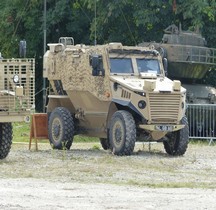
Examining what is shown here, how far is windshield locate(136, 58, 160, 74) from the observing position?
1016 inches

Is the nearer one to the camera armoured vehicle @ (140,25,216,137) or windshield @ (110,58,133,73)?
windshield @ (110,58,133,73)

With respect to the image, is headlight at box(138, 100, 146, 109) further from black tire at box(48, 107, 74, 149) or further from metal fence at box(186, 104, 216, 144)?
metal fence at box(186, 104, 216, 144)

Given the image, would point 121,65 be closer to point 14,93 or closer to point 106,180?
point 14,93

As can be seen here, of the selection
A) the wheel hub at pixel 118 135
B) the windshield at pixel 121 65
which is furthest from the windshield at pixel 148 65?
the wheel hub at pixel 118 135

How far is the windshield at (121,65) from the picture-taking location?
1004 inches

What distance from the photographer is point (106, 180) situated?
18766 mm

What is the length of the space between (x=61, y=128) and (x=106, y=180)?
25.4ft

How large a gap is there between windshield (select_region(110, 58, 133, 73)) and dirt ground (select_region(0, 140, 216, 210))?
6.31 ft

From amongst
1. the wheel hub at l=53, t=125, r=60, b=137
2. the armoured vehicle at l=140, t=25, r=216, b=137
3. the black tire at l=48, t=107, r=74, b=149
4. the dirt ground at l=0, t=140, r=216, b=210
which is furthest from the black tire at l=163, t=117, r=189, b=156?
the armoured vehicle at l=140, t=25, r=216, b=137

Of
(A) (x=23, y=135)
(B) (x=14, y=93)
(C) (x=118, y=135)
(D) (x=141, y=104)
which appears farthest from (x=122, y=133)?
(A) (x=23, y=135)

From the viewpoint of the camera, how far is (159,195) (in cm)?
1627

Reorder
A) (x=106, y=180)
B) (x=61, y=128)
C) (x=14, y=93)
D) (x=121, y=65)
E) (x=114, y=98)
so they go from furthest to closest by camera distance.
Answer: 1. (x=61, y=128)
2. (x=121, y=65)
3. (x=114, y=98)
4. (x=14, y=93)
5. (x=106, y=180)

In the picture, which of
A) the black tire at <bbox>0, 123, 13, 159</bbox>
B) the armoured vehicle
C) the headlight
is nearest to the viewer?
the black tire at <bbox>0, 123, 13, 159</bbox>

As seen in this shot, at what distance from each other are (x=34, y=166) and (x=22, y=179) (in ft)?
9.84
